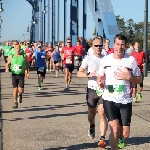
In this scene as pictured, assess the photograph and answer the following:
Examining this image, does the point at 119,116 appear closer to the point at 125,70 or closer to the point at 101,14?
the point at 125,70

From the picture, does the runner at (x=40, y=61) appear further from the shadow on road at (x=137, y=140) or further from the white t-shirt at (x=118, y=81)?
the white t-shirt at (x=118, y=81)

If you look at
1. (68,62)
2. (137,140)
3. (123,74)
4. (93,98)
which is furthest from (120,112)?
(68,62)

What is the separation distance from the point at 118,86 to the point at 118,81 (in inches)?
2.5

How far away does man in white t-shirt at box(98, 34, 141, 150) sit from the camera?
21.1 ft

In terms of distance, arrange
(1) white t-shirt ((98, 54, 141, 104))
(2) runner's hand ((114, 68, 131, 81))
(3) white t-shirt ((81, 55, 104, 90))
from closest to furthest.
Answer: (2) runner's hand ((114, 68, 131, 81))
(1) white t-shirt ((98, 54, 141, 104))
(3) white t-shirt ((81, 55, 104, 90))

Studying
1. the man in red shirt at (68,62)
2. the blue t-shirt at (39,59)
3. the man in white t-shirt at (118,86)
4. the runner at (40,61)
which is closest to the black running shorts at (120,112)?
the man in white t-shirt at (118,86)

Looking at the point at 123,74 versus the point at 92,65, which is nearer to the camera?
the point at 123,74

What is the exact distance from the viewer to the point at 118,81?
6480mm

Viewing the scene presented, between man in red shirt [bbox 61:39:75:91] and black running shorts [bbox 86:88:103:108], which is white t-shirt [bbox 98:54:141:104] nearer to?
black running shorts [bbox 86:88:103:108]

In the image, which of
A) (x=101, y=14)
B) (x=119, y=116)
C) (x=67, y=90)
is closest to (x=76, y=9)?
(x=101, y=14)

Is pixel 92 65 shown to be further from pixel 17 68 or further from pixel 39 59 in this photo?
pixel 39 59

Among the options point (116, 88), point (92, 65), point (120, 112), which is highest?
point (92, 65)

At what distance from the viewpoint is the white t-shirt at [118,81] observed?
255 inches

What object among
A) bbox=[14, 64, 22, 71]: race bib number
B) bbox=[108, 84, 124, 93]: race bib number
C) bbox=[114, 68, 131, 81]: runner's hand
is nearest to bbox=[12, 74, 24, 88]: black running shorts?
bbox=[14, 64, 22, 71]: race bib number
